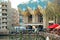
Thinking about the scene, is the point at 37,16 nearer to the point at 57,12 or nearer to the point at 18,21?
the point at 18,21

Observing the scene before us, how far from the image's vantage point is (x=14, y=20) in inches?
2303

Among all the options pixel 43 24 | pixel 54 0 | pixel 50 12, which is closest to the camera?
pixel 50 12

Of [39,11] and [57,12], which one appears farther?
[39,11]

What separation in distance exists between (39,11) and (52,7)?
46.8 feet

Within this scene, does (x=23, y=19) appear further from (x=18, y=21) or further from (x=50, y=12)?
(x=50, y=12)

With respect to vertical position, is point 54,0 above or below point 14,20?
above

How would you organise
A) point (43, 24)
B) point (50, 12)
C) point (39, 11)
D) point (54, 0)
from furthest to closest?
point (39, 11) < point (43, 24) < point (54, 0) < point (50, 12)

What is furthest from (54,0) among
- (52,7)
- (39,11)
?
(39,11)

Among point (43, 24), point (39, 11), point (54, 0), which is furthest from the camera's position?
point (39, 11)

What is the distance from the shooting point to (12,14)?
191 feet

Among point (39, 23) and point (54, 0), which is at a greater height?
point (54, 0)

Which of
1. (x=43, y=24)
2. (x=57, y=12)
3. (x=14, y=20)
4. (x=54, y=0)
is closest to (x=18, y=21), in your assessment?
(x=14, y=20)

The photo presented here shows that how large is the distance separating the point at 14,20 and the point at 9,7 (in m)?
3.52

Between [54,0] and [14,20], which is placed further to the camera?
[14,20]
